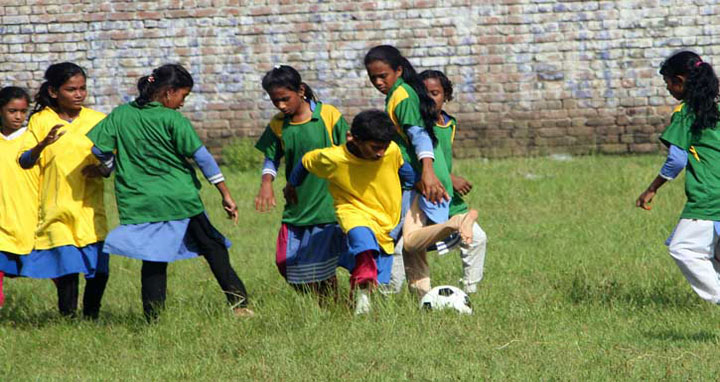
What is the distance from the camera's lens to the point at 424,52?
13789 millimetres

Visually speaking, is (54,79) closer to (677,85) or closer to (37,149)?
(37,149)

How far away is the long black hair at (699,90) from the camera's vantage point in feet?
20.4

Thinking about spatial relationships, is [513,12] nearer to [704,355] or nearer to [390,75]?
[390,75]

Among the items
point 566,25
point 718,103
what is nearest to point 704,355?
point 718,103

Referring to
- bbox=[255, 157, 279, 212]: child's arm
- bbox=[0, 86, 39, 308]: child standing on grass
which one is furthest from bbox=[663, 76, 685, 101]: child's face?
bbox=[0, 86, 39, 308]: child standing on grass

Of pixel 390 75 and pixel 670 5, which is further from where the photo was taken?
pixel 670 5

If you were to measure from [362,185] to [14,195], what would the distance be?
2.19 meters

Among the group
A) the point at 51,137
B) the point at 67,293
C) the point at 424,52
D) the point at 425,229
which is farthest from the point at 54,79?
the point at 424,52

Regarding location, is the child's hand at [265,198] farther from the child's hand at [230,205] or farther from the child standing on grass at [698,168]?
the child standing on grass at [698,168]

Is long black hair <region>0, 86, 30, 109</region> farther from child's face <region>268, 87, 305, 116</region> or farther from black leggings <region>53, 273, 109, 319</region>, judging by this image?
child's face <region>268, 87, 305, 116</region>

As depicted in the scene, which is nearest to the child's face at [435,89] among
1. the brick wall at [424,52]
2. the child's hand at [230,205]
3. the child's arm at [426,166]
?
the child's arm at [426,166]

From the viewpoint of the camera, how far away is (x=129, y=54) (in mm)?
14312

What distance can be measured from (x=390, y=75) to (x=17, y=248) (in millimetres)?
2440

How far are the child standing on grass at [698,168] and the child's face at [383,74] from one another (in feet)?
5.07
